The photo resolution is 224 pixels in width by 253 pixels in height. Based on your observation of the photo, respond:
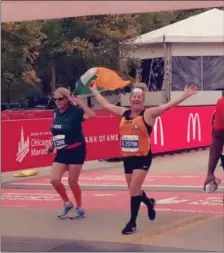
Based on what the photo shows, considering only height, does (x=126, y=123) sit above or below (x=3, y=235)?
above

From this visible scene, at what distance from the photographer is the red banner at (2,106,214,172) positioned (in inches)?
649

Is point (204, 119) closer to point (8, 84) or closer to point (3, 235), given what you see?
point (8, 84)

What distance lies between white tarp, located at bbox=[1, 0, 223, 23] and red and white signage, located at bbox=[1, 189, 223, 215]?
10.7 feet

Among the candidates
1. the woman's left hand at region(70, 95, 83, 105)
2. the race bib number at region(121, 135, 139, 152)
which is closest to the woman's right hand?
the woman's left hand at region(70, 95, 83, 105)

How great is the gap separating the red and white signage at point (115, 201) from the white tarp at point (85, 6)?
3.26m

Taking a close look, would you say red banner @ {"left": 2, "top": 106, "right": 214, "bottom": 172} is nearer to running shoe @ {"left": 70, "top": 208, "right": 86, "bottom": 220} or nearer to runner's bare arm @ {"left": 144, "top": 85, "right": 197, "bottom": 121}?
running shoe @ {"left": 70, "top": 208, "right": 86, "bottom": 220}

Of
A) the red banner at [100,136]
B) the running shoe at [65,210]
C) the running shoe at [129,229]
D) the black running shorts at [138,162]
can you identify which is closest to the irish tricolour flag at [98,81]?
the black running shorts at [138,162]

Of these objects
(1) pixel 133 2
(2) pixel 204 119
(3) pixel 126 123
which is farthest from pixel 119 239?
(2) pixel 204 119

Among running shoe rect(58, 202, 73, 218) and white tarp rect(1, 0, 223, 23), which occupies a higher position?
white tarp rect(1, 0, 223, 23)

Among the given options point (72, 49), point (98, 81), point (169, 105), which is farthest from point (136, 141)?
point (72, 49)

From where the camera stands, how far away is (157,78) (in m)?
33.1

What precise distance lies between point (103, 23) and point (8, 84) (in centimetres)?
500

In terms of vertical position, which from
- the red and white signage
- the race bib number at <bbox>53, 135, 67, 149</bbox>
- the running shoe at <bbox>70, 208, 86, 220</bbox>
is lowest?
the red and white signage

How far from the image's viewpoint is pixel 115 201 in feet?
42.0
